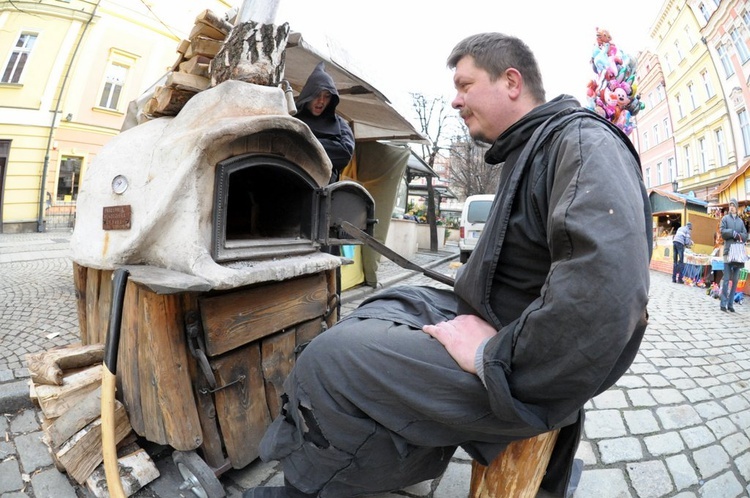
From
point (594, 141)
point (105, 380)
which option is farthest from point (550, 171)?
point (105, 380)

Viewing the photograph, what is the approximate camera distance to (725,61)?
68.8 ft

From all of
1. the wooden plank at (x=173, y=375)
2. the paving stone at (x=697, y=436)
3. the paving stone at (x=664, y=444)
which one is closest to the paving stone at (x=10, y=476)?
the wooden plank at (x=173, y=375)

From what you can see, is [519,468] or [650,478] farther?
[650,478]

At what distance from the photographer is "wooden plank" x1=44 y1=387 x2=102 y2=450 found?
1.79 m

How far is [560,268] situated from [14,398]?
134 inches

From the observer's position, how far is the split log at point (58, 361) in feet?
6.53

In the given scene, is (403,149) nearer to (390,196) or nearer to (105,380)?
(390,196)

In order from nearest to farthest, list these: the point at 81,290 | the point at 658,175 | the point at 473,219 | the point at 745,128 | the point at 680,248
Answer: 1. the point at 81,290
2. the point at 680,248
3. the point at 473,219
4. the point at 745,128
5. the point at 658,175

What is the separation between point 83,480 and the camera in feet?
5.66

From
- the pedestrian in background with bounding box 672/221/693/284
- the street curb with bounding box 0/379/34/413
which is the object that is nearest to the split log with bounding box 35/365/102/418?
the street curb with bounding box 0/379/34/413

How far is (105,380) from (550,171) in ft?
6.68

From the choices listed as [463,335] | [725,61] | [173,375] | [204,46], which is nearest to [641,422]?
[463,335]

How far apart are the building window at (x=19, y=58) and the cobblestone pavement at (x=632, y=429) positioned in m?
4.18

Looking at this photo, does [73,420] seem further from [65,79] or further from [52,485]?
[65,79]
